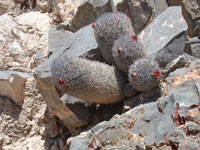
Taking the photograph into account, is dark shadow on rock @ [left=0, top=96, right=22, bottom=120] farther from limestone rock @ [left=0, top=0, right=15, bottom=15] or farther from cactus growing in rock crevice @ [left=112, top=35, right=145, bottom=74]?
cactus growing in rock crevice @ [left=112, top=35, right=145, bottom=74]

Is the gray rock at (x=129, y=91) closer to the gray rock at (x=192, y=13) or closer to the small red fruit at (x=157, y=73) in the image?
the small red fruit at (x=157, y=73)

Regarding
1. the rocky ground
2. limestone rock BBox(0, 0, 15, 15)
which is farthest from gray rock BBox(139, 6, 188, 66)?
limestone rock BBox(0, 0, 15, 15)

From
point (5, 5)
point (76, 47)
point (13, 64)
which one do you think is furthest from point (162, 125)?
point (5, 5)

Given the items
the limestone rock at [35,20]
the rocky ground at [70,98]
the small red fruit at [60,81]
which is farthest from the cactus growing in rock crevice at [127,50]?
the limestone rock at [35,20]

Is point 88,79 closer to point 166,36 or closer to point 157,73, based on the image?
point 157,73

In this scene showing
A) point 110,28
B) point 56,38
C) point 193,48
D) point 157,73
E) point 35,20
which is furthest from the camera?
point 35,20

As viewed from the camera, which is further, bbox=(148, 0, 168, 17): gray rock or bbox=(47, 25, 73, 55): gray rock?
bbox=(148, 0, 168, 17): gray rock

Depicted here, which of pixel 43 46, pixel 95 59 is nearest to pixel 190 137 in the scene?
pixel 95 59
